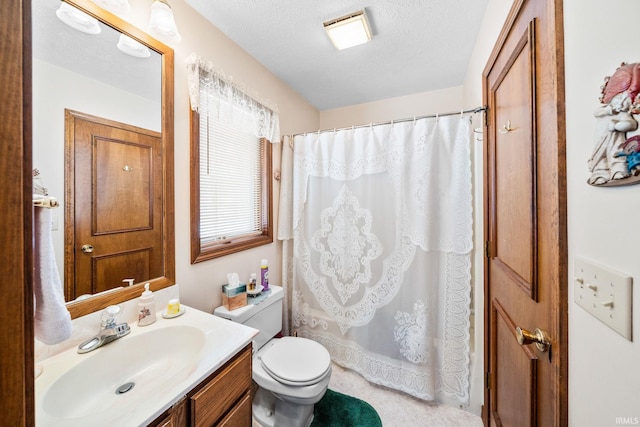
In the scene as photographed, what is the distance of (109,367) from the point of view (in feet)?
2.82

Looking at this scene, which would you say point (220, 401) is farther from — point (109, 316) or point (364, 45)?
point (364, 45)

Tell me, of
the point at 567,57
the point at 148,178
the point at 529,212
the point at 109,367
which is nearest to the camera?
the point at 567,57

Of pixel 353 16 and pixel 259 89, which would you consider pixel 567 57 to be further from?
pixel 259 89

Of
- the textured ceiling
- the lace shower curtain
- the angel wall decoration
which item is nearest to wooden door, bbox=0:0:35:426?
the angel wall decoration

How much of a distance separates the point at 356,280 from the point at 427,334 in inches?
21.9

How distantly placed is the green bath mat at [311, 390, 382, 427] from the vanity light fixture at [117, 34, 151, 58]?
218 cm

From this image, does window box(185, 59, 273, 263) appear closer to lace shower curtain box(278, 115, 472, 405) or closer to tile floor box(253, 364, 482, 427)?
lace shower curtain box(278, 115, 472, 405)

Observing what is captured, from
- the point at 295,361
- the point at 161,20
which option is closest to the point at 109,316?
the point at 295,361

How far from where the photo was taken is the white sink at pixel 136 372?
0.62 metres

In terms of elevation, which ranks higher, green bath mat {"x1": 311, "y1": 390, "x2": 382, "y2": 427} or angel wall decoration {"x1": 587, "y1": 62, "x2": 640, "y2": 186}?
angel wall decoration {"x1": 587, "y1": 62, "x2": 640, "y2": 186}

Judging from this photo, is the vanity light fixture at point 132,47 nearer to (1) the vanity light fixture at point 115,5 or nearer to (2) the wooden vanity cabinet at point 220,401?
(1) the vanity light fixture at point 115,5

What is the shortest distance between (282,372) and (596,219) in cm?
137

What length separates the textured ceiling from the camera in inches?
49.9

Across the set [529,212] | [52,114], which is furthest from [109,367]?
[529,212]
